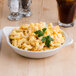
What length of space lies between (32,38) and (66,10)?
0.55 m

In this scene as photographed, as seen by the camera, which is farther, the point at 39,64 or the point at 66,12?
the point at 66,12

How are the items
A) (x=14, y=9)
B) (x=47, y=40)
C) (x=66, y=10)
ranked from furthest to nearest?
1. (x=14, y=9)
2. (x=66, y=10)
3. (x=47, y=40)

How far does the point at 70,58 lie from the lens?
169 cm

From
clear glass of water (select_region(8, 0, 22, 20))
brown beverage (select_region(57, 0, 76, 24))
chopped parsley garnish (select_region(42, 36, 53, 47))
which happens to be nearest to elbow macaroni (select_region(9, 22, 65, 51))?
chopped parsley garnish (select_region(42, 36, 53, 47))

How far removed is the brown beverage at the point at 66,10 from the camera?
2009mm

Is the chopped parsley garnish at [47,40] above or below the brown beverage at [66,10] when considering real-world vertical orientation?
below

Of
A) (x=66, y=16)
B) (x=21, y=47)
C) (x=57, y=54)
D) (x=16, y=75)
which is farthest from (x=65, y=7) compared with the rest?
(x=16, y=75)

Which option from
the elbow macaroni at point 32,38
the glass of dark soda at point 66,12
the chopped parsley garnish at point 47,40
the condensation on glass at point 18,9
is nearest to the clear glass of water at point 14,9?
the condensation on glass at point 18,9

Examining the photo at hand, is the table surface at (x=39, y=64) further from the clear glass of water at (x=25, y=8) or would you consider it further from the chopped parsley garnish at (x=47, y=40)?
the clear glass of water at (x=25, y=8)

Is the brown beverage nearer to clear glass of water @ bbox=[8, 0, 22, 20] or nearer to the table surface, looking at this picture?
the table surface

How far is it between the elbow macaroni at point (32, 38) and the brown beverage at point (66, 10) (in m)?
0.35

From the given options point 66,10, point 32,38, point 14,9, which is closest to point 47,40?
point 32,38

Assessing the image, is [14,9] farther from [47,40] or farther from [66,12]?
[47,40]

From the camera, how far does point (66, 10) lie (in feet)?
6.72
